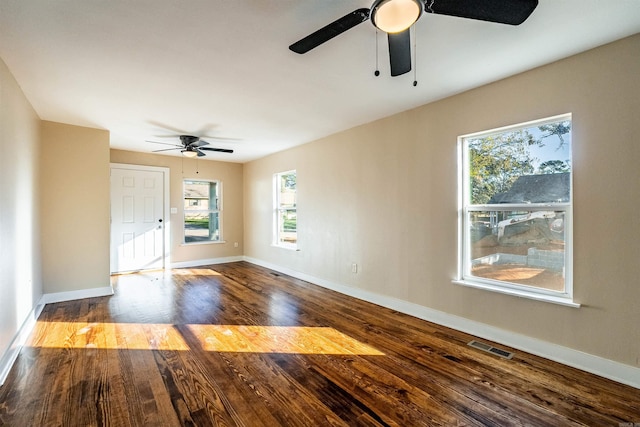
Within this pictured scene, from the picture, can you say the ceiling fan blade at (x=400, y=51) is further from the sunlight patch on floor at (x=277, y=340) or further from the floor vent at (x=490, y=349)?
the floor vent at (x=490, y=349)

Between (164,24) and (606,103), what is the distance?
3.11 metres

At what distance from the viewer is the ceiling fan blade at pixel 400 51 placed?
1.67m

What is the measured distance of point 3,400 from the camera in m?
1.92

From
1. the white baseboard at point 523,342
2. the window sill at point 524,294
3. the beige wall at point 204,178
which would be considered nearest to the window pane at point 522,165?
the window sill at point 524,294

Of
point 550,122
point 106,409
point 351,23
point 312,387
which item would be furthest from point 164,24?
point 550,122

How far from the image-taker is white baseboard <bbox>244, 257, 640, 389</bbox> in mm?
2098

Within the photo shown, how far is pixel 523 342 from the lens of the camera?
2.56 meters

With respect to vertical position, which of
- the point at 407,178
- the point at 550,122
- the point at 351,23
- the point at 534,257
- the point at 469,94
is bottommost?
the point at 534,257

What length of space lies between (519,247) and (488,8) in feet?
6.75

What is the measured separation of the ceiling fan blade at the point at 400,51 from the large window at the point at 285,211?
12.3 feet

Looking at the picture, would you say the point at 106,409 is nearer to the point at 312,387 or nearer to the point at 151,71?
the point at 312,387

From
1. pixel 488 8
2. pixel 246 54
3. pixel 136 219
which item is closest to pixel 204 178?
pixel 136 219

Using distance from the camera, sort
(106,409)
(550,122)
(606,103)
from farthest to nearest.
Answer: (550,122) → (606,103) → (106,409)

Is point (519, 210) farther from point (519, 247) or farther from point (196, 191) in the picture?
point (196, 191)
